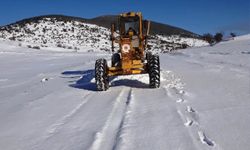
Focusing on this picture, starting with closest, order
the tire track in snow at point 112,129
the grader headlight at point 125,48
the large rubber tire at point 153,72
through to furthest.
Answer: the tire track in snow at point 112,129 → the large rubber tire at point 153,72 → the grader headlight at point 125,48

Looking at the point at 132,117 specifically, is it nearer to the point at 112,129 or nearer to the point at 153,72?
the point at 112,129

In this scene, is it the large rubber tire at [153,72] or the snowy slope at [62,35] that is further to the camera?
the snowy slope at [62,35]

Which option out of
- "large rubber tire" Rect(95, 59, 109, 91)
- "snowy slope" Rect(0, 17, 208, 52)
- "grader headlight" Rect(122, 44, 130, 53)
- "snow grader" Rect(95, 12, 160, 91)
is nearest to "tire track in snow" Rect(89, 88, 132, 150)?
"large rubber tire" Rect(95, 59, 109, 91)

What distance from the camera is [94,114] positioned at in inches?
343

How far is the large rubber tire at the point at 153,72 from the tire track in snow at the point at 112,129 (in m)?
2.23

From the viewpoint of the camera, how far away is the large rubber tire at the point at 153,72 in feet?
40.4

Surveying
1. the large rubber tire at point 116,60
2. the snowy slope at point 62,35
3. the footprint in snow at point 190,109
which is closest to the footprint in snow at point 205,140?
the footprint in snow at point 190,109

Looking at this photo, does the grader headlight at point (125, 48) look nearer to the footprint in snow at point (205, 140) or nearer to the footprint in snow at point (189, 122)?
the footprint in snow at point (189, 122)

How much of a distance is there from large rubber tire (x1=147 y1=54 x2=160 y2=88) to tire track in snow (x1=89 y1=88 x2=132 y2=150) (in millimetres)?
2234

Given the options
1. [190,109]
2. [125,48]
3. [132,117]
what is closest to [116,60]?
[125,48]

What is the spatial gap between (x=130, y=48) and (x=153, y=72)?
145 cm

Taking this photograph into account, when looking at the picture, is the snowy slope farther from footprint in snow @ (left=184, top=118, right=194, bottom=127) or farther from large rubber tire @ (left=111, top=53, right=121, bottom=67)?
footprint in snow @ (left=184, top=118, right=194, bottom=127)

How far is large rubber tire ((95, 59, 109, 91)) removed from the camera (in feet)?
40.5

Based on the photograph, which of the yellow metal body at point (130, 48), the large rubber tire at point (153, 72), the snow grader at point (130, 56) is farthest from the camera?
the yellow metal body at point (130, 48)
